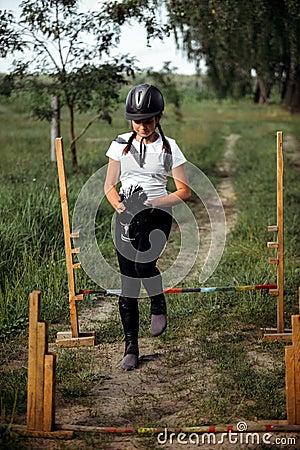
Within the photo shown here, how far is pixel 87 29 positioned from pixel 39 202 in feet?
12.3

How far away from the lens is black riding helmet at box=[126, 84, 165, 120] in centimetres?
516

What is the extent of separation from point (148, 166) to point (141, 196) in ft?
0.66

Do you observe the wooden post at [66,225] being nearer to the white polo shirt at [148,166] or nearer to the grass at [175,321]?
the grass at [175,321]

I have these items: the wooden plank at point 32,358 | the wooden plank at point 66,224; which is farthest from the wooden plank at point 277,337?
the wooden plank at point 32,358

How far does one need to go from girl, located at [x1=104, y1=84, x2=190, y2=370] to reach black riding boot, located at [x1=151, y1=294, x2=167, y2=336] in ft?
0.47

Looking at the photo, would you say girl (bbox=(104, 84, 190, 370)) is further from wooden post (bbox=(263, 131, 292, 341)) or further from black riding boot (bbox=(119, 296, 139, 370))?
wooden post (bbox=(263, 131, 292, 341))

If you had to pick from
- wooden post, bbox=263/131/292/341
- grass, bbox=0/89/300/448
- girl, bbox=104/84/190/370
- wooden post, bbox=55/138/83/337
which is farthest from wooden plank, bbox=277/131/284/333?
wooden post, bbox=55/138/83/337

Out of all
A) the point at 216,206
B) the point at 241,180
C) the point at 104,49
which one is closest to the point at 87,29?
the point at 104,49

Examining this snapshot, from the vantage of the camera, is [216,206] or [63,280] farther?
[216,206]

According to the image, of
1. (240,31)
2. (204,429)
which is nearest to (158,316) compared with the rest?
(204,429)

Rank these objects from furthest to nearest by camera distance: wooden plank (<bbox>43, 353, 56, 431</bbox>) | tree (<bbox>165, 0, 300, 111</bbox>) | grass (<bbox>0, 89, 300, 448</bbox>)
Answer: tree (<bbox>165, 0, 300, 111</bbox>) < grass (<bbox>0, 89, 300, 448</bbox>) < wooden plank (<bbox>43, 353, 56, 431</bbox>)

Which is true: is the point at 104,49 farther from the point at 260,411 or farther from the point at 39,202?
the point at 260,411

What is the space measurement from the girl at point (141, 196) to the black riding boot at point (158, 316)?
0.14 m

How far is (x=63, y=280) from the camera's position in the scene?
23.7 ft
